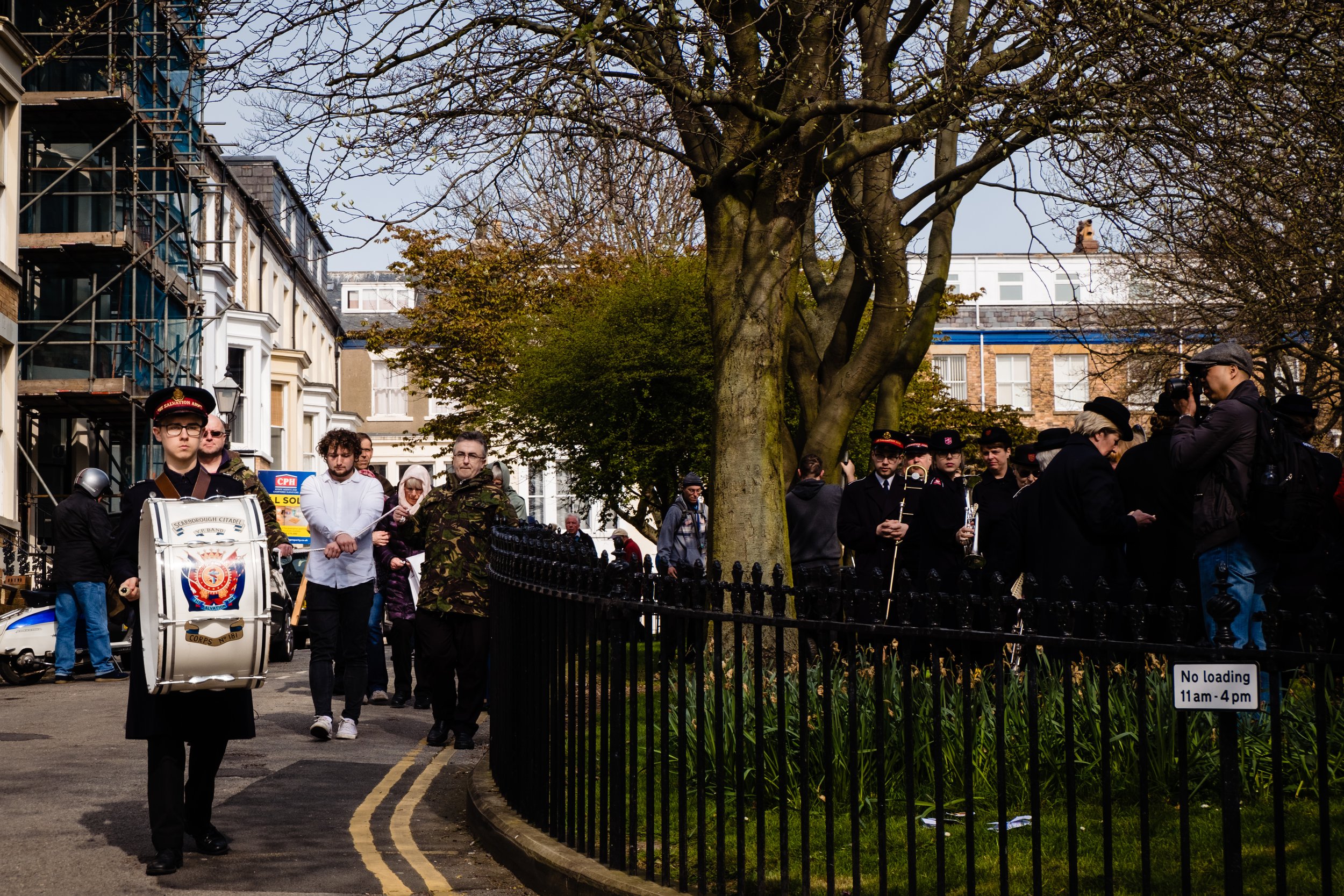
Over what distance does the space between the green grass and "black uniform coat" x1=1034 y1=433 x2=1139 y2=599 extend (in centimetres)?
193

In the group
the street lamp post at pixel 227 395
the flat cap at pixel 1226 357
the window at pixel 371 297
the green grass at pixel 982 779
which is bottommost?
the green grass at pixel 982 779

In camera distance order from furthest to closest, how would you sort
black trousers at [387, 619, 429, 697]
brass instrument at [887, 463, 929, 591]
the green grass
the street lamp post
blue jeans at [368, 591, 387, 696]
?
the street lamp post
blue jeans at [368, 591, 387, 696]
black trousers at [387, 619, 429, 697]
brass instrument at [887, 463, 929, 591]
the green grass

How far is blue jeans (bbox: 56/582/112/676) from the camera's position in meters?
16.3

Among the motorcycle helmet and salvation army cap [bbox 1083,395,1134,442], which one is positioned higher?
salvation army cap [bbox 1083,395,1134,442]

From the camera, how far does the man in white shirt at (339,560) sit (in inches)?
434

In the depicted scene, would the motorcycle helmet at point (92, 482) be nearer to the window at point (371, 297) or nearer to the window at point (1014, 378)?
the window at point (1014, 378)

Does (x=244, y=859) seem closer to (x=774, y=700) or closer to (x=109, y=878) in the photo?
(x=109, y=878)

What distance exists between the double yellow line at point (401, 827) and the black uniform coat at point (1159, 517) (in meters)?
4.72

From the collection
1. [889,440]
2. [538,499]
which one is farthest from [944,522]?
[538,499]

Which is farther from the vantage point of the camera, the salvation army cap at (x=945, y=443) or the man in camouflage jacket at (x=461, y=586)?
the salvation army cap at (x=945, y=443)

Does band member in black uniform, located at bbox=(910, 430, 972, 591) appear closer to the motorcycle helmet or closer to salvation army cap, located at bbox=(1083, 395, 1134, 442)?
salvation army cap, located at bbox=(1083, 395, 1134, 442)

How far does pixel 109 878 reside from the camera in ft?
22.7

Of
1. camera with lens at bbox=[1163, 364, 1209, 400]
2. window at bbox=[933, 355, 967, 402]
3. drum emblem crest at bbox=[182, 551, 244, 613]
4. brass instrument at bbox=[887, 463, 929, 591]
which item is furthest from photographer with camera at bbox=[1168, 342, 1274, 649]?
window at bbox=[933, 355, 967, 402]

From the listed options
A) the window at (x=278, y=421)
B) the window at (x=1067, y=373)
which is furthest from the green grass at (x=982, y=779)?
the window at (x=1067, y=373)
